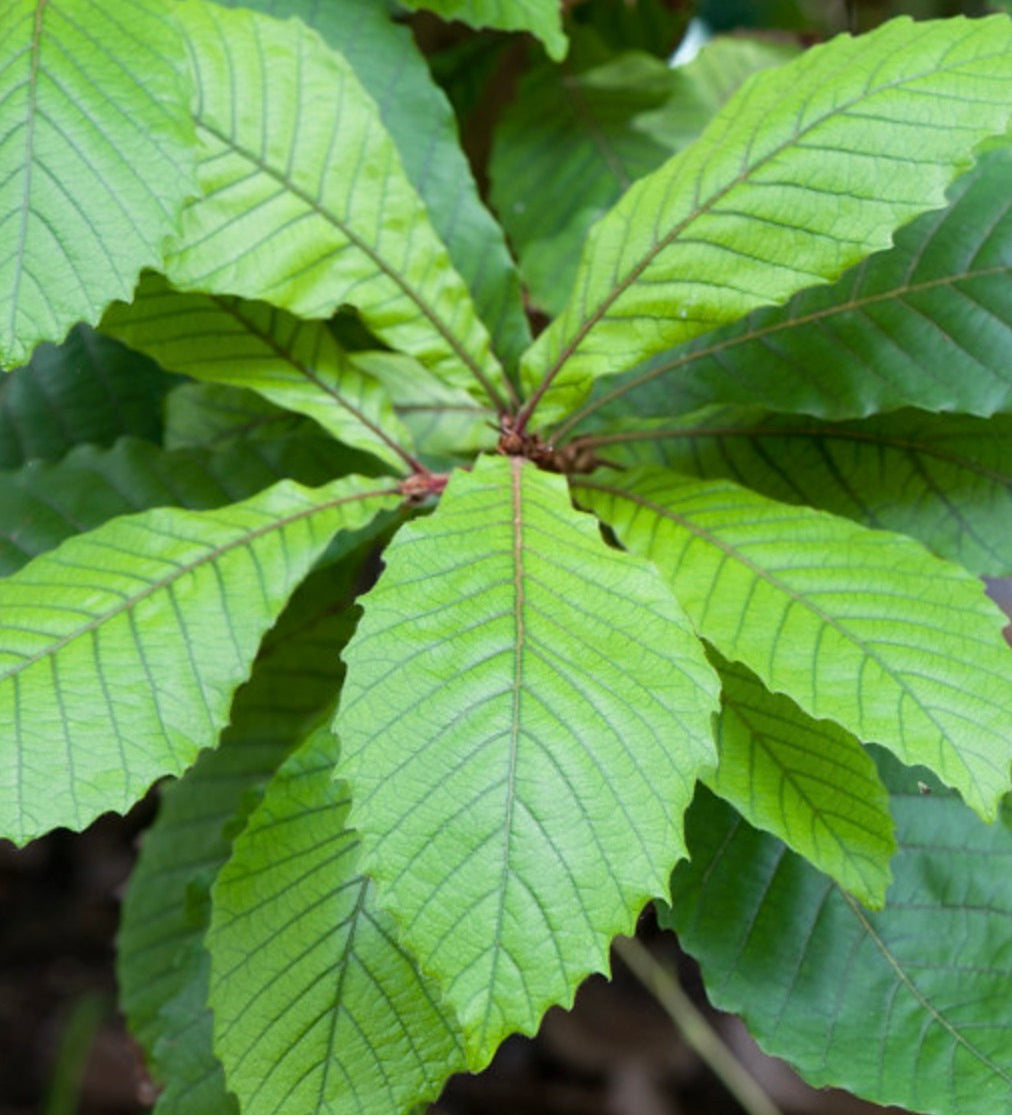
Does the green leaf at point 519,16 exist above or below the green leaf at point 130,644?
above

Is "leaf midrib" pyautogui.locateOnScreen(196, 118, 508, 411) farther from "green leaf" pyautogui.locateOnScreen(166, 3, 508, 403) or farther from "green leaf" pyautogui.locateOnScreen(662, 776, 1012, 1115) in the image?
"green leaf" pyautogui.locateOnScreen(662, 776, 1012, 1115)

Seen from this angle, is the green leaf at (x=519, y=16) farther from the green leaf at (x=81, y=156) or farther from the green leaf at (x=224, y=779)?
the green leaf at (x=224, y=779)

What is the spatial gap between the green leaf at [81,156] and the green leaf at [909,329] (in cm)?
41

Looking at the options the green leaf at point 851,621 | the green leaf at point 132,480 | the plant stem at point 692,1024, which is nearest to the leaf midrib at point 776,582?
the green leaf at point 851,621

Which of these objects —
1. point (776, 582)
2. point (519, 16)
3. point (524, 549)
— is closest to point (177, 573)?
point (524, 549)

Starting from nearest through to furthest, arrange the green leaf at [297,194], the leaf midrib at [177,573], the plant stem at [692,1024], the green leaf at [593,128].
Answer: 1. the leaf midrib at [177,573]
2. the green leaf at [297,194]
3. the green leaf at [593,128]
4. the plant stem at [692,1024]

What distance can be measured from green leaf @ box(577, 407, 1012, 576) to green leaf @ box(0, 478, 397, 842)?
1.02 feet

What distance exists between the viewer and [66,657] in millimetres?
722

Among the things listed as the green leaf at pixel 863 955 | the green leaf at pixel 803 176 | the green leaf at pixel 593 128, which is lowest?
the green leaf at pixel 863 955

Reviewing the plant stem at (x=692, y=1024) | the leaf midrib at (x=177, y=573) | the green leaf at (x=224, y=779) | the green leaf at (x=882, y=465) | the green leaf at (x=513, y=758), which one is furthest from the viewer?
the plant stem at (x=692, y=1024)

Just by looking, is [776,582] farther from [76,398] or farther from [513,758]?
[76,398]

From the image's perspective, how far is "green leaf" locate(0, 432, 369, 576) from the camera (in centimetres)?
99

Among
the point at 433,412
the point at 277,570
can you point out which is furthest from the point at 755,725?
the point at 433,412

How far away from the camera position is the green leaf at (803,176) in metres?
0.73
